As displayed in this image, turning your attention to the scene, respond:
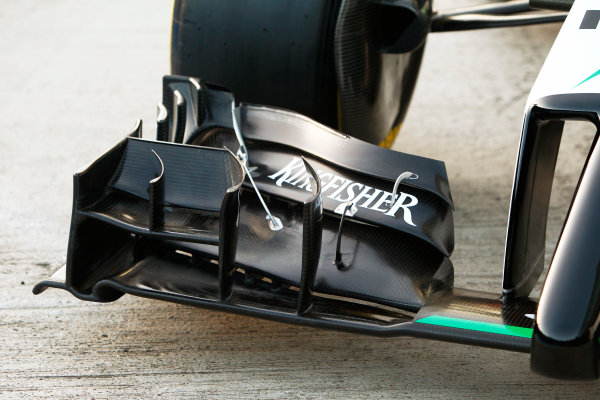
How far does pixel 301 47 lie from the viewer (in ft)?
7.16

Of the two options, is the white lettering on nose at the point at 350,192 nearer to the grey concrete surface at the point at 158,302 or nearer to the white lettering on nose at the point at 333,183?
the white lettering on nose at the point at 333,183

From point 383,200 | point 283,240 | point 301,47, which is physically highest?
point 301,47

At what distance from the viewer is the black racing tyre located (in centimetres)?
218

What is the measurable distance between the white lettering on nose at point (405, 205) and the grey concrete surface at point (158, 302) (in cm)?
35

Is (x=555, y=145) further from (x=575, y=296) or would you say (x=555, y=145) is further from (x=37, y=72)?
(x=37, y=72)

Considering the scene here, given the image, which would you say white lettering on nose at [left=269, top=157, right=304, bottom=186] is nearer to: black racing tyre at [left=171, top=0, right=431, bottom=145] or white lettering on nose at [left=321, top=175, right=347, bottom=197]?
white lettering on nose at [left=321, top=175, right=347, bottom=197]

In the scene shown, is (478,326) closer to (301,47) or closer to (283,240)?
(283,240)

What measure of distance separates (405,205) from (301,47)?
0.68 m

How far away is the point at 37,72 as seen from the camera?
3904 mm

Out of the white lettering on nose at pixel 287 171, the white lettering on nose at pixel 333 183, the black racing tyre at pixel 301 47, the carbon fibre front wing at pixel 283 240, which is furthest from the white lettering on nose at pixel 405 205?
the black racing tyre at pixel 301 47

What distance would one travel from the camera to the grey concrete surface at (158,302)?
1.72 metres

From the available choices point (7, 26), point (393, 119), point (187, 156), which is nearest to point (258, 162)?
point (187, 156)

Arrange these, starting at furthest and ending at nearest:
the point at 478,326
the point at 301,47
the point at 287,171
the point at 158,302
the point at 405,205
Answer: the point at 301,47 < the point at 158,302 < the point at 287,171 < the point at 405,205 < the point at 478,326

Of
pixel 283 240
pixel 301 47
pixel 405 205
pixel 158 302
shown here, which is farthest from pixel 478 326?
pixel 301 47
